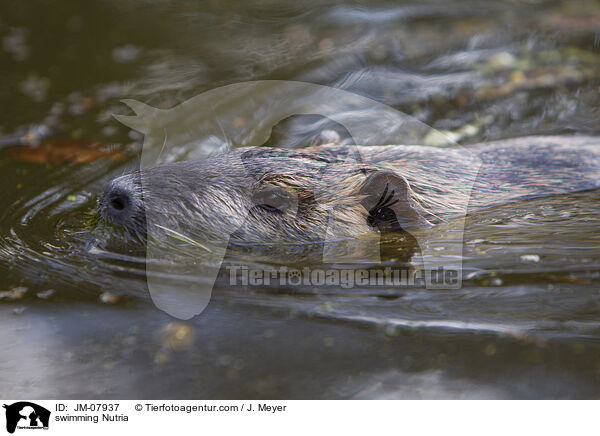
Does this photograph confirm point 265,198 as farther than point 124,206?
Yes

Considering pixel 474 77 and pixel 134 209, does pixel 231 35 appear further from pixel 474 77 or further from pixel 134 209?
pixel 134 209

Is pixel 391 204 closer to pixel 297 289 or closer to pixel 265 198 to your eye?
pixel 265 198

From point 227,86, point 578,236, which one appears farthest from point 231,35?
point 578,236

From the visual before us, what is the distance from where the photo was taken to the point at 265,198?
12.1 feet

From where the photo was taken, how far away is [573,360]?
2584 millimetres

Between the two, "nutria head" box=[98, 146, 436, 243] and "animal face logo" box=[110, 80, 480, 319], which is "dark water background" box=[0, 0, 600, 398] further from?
"nutria head" box=[98, 146, 436, 243]
